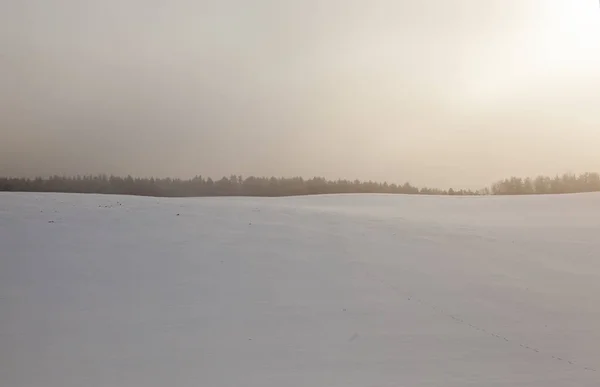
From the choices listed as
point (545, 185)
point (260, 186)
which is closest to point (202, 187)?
point (260, 186)

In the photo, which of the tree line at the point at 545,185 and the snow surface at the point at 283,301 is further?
the tree line at the point at 545,185

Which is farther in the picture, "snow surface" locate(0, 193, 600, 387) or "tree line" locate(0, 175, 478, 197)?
"tree line" locate(0, 175, 478, 197)

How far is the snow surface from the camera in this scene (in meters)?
7.64

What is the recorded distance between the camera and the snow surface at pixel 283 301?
764 centimetres

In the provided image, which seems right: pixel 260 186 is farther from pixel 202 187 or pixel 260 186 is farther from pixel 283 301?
→ pixel 283 301

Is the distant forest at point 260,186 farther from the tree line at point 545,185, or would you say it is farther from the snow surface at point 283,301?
the snow surface at point 283,301

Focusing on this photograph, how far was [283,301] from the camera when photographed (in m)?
10.5

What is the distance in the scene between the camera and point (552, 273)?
13617mm

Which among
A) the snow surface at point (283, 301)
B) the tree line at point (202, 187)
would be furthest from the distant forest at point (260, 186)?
the snow surface at point (283, 301)

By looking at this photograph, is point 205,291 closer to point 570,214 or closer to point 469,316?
point 469,316

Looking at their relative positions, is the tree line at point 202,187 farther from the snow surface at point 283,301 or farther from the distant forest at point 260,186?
the snow surface at point 283,301

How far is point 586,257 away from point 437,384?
10.7 m

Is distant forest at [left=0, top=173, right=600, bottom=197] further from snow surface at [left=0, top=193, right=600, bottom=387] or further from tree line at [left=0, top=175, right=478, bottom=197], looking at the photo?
snow surface at [left=0, top=193, right=600, bottom=387]

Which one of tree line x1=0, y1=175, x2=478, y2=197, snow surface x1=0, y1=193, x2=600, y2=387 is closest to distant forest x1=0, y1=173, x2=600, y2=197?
tree line x1=0, y1=175, x2=478, y2=197
